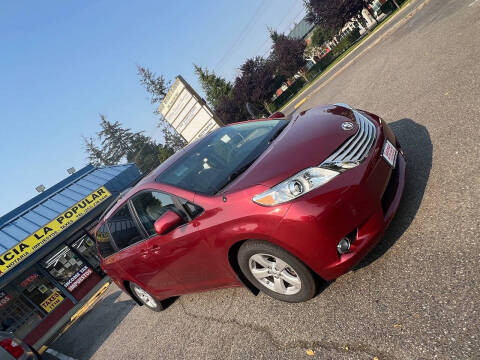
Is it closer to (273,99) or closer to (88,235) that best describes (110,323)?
(88,235)

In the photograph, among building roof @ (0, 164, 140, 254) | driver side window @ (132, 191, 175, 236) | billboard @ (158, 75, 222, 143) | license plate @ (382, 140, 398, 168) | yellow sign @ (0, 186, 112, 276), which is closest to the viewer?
license plate @ (382, 140, 398, 168)

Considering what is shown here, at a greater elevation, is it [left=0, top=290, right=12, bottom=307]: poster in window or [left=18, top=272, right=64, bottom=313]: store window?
[left=0, top=290, right=12, bottom=307]: poster in window

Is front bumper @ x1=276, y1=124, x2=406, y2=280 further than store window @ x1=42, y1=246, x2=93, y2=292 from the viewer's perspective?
No

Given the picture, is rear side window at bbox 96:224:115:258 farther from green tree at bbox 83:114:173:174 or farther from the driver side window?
green tree at bbox 83:114:173:174

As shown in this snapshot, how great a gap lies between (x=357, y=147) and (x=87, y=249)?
1212cm

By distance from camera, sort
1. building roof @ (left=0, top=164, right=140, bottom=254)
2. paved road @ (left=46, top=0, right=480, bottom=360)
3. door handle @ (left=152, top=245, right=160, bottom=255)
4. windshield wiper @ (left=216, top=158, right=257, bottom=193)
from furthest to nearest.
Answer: building roof @ (left=0, top=164, right=140, bottom=254)
door handle @ (left=152, top=245, right=160, bottom=255)
windshield wiper @ (left=216, top=158, right=257, bottom=193)
paved road @ (left=46, top=0, right=480, bottom=360)

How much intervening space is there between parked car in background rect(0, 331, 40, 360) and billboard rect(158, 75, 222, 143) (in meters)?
10.6

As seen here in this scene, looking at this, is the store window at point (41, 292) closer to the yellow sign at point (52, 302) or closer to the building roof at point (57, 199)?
the yellow sign at point (52, 302)

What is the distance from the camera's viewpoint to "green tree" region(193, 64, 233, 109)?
146 ft

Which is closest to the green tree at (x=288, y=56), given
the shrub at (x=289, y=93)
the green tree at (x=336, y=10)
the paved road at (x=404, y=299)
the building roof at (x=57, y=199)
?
the shrub at (x=289, y=93)

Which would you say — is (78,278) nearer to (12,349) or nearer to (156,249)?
(12,349)

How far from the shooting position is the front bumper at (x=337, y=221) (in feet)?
8.45

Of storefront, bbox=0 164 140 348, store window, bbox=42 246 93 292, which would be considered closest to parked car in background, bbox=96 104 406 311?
storefront, bbox=0 164 140 348

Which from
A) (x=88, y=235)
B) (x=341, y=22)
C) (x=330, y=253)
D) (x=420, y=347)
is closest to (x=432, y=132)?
(x=330, y=253)
